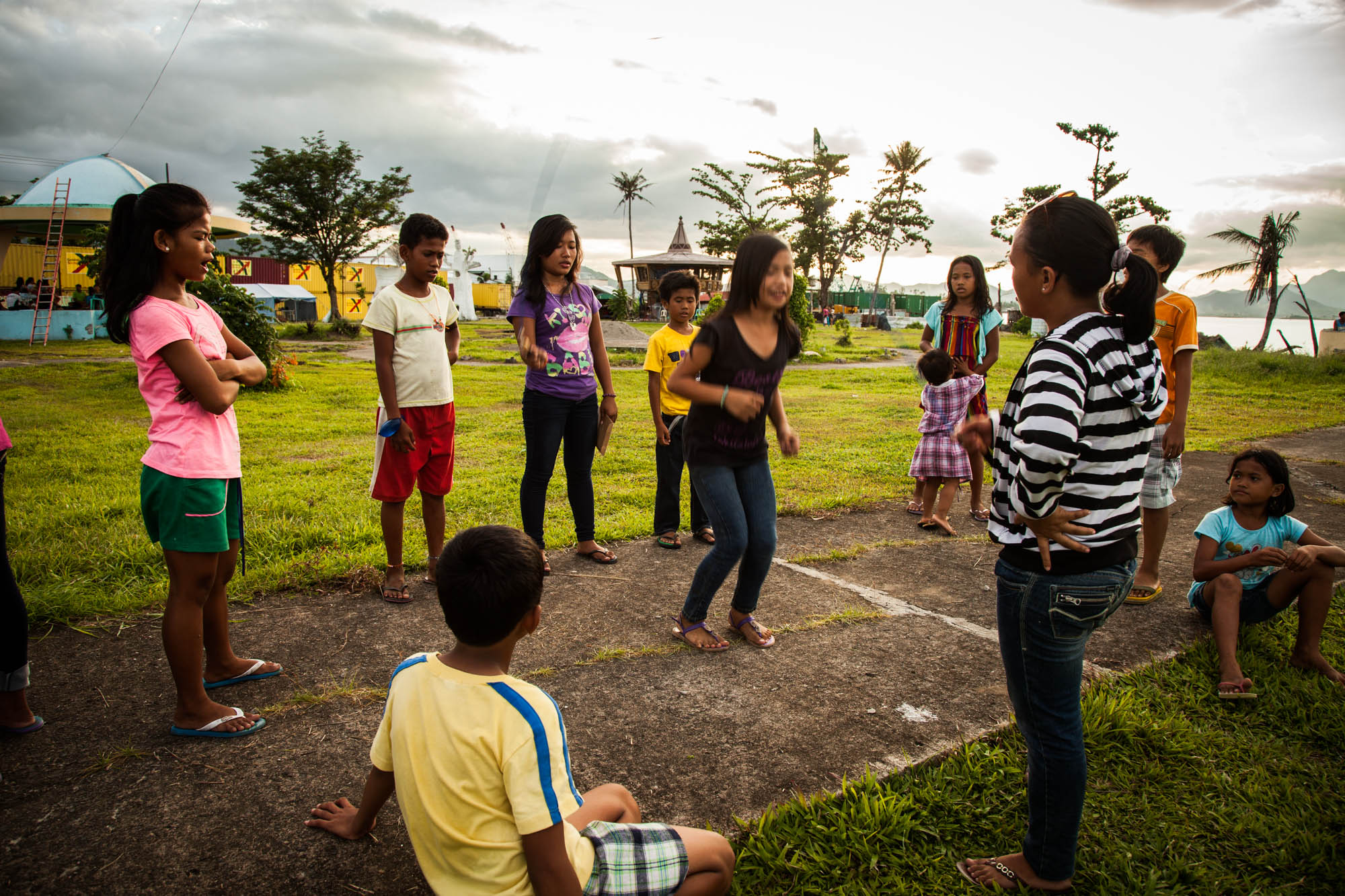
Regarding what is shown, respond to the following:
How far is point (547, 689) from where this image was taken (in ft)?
9.49

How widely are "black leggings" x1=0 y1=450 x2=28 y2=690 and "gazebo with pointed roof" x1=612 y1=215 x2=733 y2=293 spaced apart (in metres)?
35.1

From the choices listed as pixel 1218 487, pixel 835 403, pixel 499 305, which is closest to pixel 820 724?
pixel 1218 487

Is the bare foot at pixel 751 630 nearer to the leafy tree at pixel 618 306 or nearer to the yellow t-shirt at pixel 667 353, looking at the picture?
the yellow t-shirt at pixel 667 353

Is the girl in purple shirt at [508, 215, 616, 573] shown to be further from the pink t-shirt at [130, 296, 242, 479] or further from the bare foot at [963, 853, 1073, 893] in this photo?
the bare foot at [963, 853, 1073, 893]

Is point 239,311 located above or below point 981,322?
below

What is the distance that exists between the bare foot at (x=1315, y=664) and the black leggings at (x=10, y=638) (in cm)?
486

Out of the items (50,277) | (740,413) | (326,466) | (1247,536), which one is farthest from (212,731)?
(50,277)

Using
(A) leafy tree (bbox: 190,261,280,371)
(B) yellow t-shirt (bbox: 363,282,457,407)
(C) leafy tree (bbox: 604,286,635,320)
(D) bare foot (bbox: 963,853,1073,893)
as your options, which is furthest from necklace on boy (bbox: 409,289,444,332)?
(C) leafy tree (bbox: 604,286,635,320)

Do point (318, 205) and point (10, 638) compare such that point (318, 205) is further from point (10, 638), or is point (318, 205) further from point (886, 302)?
point (886, 302)

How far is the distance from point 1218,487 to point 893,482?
8.96 feet

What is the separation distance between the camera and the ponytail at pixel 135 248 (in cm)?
240

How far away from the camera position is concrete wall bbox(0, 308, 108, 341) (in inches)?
770

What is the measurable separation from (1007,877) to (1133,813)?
61 centimetres

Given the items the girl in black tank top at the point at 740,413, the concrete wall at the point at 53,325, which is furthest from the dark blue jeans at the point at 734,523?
the concrete wall at the point at 53,325
